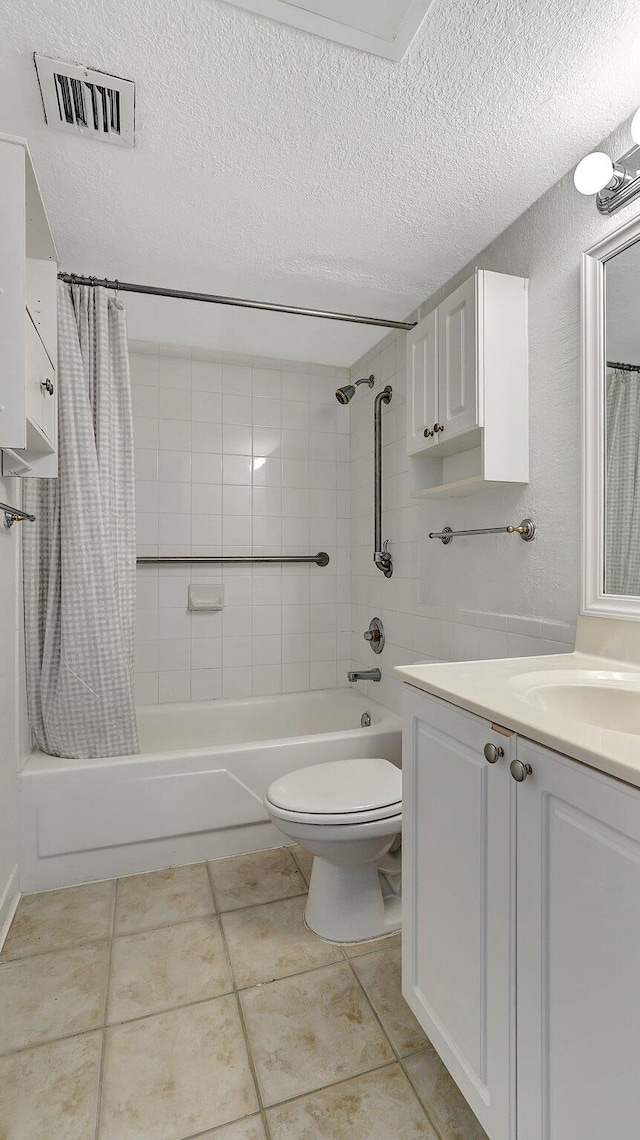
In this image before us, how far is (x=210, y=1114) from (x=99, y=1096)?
24cm

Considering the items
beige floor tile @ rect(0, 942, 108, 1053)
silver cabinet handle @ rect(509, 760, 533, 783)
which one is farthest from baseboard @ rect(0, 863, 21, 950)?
silver cabinet handle @ rect(509, 760, 533, 783)

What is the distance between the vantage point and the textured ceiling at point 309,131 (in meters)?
1.09

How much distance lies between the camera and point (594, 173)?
1242 millimetres

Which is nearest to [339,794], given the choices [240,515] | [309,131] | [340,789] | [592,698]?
[340,789]

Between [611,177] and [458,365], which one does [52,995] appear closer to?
[458,365]

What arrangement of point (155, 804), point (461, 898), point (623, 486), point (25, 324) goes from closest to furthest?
point (461, 898) → point (25, 324) → point (623, 486) → point (155, 804)

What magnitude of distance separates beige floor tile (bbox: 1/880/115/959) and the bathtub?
0.05 metres

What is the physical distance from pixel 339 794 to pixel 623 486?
3.69ft

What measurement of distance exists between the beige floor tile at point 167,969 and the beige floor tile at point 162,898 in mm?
44

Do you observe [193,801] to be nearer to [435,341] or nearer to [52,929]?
[52,929]

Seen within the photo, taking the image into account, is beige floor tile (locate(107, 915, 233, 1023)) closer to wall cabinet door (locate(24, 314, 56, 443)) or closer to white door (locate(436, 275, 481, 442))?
wall cabinet door (locate(24, 314, 56, 443))

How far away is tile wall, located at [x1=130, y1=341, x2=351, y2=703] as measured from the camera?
2.69 metres

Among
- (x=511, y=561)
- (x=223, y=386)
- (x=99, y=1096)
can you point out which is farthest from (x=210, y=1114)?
(x=223, y=386)

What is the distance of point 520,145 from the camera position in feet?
4.58
